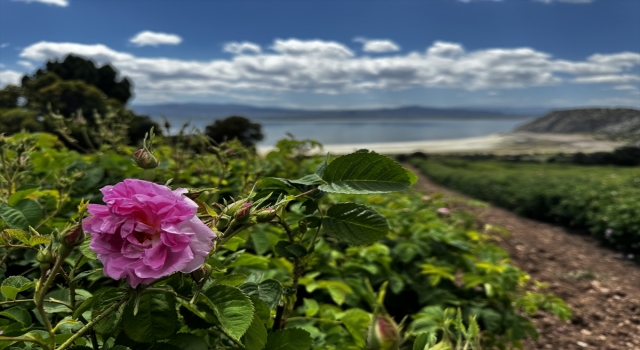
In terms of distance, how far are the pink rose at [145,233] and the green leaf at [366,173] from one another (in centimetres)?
24

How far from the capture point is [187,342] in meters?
0.62

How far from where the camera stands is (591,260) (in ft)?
17.1

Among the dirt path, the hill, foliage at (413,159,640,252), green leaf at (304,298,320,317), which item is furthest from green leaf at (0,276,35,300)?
the hill

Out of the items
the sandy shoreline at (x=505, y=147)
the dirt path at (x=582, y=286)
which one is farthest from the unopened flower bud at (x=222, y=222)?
the sandy shoreline at (x=505, y=147)

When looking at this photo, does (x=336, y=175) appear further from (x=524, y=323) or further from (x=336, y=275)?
(x=524, y=323)

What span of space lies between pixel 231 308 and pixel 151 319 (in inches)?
4.9

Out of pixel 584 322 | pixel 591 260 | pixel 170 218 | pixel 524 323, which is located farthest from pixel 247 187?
pixel 591 260

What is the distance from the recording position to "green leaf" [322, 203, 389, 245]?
0.71 meters

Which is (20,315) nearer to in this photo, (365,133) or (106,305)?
(106,305)

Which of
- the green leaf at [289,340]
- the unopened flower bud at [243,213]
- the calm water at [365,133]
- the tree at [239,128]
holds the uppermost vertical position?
the unopened flower bud at [243,213]

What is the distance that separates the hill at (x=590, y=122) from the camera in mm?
67625

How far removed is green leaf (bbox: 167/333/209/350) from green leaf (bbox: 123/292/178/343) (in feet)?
0.07

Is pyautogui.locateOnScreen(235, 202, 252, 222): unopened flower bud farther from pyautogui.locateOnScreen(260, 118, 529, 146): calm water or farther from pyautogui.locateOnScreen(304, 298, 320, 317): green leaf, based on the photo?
pyautogui.locateOnScreen(260, 118, 529, 146): calm water

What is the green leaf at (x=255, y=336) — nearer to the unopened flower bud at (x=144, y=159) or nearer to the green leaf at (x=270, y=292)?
the green leaf at (x=270, y=292)
